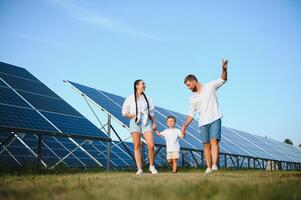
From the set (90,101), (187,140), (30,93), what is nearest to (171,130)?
(90,101)

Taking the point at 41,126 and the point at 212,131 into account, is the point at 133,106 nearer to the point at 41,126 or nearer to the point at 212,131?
the point at 212,131

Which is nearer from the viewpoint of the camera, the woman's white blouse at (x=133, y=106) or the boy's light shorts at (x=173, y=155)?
the woman's white blouse at (x=133, y=106)

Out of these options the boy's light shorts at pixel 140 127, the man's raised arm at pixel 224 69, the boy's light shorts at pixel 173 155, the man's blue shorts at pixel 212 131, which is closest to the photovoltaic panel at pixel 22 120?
the boy's light shorts at pixel 140 127

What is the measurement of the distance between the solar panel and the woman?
241 cm

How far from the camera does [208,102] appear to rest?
6.95m

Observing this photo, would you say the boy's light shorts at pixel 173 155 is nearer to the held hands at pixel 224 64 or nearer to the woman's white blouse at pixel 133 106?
the woman's white blouse at pixel 133 106

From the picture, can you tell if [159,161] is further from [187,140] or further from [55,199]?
[55,199]

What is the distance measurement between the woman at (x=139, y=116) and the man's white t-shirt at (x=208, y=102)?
1.02 meters

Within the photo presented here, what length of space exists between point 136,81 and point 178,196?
5.11 meters

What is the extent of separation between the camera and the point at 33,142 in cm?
1204

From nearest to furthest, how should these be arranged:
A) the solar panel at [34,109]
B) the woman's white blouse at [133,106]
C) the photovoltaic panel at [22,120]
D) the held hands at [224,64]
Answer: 1. the held hands at [224,64]
2. the woman's white blouse at [133,106]
3. the photovoltaic panel at [22,120]
4. the solar panel at [34,109]

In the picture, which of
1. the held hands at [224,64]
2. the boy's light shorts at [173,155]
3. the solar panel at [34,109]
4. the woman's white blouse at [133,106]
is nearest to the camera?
the held hands at [224,64]

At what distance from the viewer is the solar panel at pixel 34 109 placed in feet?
27.8

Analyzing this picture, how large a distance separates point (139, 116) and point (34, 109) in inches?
154
